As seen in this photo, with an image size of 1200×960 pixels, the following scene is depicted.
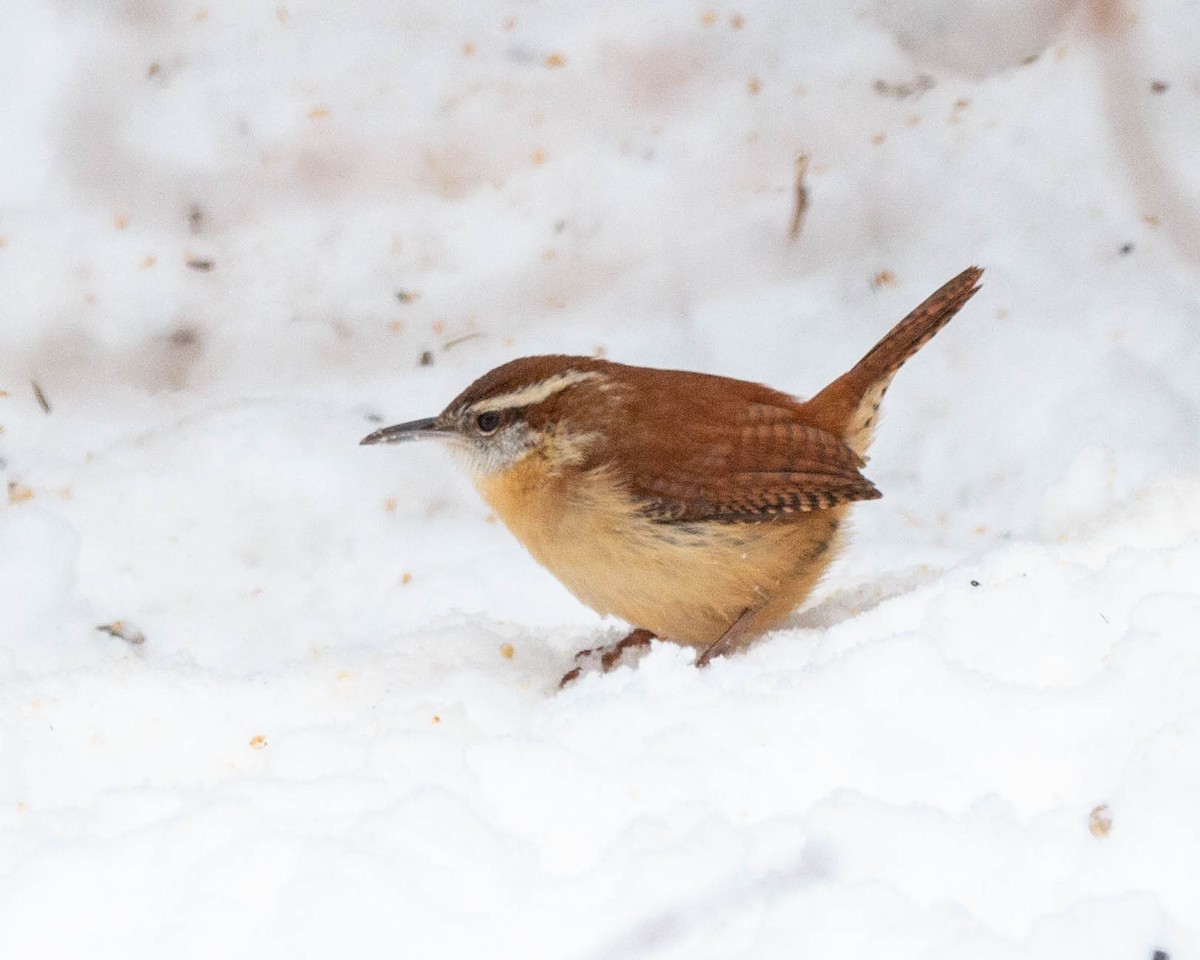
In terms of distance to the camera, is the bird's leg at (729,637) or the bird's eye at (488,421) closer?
the bird's leg at (729,637)

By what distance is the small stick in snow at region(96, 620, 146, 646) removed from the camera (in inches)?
191

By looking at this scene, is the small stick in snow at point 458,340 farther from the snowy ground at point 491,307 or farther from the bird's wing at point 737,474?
the bird's wing at point 737,474

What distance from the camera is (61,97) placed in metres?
5.09

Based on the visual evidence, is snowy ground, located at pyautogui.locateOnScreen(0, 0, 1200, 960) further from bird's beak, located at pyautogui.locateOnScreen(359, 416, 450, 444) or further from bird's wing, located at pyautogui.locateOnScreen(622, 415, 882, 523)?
bird's beak, located at pyautogui.locateOnScreen(359, 416, 450, 444)

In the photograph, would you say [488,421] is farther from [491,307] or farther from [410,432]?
[491,307]

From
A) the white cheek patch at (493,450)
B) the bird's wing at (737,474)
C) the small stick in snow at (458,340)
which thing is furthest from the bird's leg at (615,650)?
the small stick in snow at (458,340)

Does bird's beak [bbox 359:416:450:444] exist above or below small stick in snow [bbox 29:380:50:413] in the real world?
above

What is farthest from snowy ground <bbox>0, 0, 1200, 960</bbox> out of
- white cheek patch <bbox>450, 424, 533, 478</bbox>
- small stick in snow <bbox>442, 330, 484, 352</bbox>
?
white cheek patch <bbox>450, 424, 533, 478</bbox>

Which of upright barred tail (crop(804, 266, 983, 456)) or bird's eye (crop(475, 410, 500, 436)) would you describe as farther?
upright barred tail (crop(804, 266, 983, 456))

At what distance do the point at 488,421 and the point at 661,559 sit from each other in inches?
25.2

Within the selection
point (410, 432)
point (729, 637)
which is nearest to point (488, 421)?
point (410, 432)

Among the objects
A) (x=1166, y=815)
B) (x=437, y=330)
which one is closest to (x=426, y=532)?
(x=437, y=330)

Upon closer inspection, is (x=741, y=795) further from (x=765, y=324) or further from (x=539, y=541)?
(x=765, y=324)

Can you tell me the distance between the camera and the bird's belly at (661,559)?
12.5 ft
